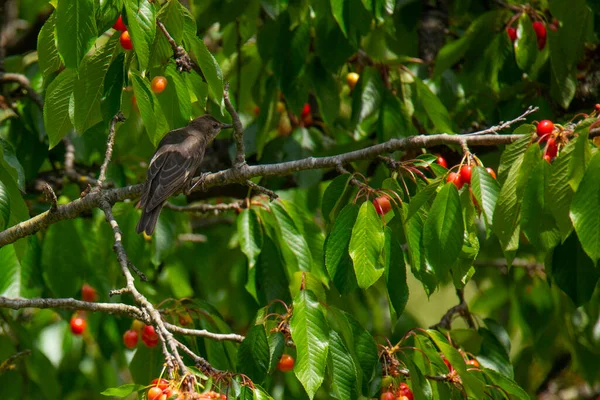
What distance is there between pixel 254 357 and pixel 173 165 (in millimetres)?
1920

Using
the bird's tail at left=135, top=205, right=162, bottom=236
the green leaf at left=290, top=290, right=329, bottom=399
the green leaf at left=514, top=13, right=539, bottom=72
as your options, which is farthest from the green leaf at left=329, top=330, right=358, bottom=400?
the green leaf at left=514, top=13, right=539, bottom=72

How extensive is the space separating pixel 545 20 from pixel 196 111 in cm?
230

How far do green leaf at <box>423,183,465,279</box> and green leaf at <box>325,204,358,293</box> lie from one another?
39cm

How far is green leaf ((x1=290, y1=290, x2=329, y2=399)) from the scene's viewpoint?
3.05m

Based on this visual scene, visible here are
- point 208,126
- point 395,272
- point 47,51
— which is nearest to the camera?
point 395,272

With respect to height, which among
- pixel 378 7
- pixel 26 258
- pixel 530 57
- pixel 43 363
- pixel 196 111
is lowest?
pixel 43 363

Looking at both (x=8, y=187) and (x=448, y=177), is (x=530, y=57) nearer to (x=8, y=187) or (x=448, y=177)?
(x=448, y=177)

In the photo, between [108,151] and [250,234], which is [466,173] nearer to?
[250,234]

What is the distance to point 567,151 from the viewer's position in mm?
2676

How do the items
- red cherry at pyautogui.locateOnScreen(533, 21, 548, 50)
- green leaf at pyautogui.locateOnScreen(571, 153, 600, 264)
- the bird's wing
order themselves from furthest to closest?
red cherry at pyautogui.locateOnScreen(533, 21, 548, 50), the bird's wing, green leaf at pyautogui.locateOnScreen(571, 153, 600, 264)

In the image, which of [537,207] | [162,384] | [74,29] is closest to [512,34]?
[537,207]

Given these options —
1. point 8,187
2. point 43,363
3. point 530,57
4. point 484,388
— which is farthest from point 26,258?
point 530,57

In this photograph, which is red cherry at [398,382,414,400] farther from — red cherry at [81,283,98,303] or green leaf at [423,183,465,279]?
red cherry at [81,283,98,303]

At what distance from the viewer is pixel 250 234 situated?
424 centimetres
